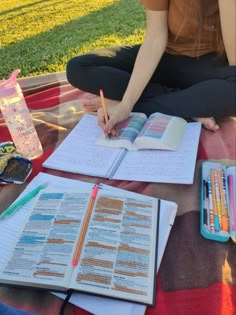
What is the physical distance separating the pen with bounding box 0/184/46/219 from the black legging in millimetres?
463

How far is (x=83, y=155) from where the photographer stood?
0.99 meters

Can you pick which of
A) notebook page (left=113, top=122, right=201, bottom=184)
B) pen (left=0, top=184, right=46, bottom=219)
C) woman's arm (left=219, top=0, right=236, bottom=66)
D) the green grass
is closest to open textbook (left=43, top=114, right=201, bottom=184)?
notebook page (left=113, top=122, right=201, bottom=184)

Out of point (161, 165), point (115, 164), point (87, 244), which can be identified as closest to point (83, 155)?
point (115, 164)

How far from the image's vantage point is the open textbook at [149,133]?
952 millimetres

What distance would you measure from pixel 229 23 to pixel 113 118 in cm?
41

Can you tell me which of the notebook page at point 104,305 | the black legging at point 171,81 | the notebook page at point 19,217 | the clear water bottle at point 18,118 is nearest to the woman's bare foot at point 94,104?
the black legging at point 171,81

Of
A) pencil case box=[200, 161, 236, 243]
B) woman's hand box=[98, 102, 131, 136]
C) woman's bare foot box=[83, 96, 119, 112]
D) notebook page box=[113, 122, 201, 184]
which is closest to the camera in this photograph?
pencil case box=[200, 161, 236, 243]

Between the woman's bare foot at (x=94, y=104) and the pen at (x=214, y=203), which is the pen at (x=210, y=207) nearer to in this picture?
the pen at (x=214, y=203)

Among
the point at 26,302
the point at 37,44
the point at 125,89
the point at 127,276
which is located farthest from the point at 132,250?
the point at 37,44

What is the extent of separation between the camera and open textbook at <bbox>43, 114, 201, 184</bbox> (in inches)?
34.7

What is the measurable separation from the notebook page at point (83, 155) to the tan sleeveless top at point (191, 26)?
0.41 m

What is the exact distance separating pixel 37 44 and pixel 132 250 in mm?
1956

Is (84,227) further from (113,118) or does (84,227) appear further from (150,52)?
(150,52)

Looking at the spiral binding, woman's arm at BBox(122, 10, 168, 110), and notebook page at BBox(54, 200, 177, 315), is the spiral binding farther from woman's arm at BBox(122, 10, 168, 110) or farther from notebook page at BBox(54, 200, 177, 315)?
notebook page at BBox(54, 200, 177, 315)
